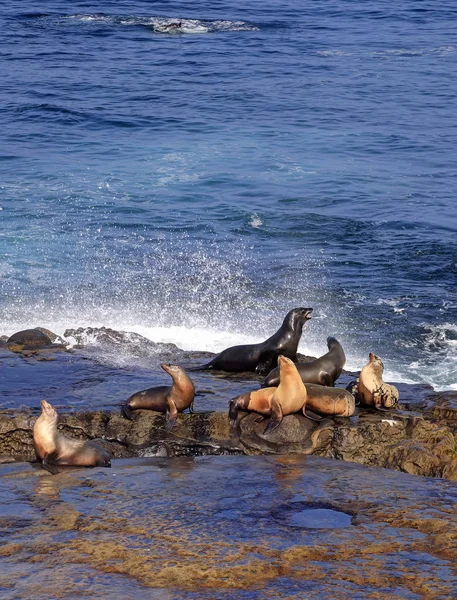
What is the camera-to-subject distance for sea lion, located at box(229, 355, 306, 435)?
28.2 ft

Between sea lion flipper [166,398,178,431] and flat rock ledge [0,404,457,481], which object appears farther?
sea lion flipper [166,398,178,431]

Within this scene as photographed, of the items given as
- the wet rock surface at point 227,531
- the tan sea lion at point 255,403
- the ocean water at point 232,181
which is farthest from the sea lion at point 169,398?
the ocean water at point 232,181

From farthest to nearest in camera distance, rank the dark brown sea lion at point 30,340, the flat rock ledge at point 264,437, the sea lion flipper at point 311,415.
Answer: the dark brown sea lion at point 30,340
the sea lion flipper at point 311,415
the flat rock ledge at point 264,437

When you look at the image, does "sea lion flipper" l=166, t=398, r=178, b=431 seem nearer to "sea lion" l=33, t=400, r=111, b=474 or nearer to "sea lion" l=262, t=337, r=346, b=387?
"sea lion" l=33, t=400, r=111, b=474

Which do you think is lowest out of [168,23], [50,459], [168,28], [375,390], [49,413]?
[50,459]

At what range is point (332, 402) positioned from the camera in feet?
28.9

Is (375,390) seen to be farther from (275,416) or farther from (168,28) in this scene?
(168,28)

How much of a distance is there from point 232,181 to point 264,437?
15567mm

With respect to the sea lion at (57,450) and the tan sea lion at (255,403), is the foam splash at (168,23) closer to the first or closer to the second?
the tan sea lion at (255,403)

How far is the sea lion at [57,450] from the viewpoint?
8.00 meters

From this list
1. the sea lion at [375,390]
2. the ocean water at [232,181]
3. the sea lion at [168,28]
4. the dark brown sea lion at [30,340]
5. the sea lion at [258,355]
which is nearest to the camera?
the sea lion at [375,390]

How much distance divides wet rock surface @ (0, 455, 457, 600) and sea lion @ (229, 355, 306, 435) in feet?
1.81

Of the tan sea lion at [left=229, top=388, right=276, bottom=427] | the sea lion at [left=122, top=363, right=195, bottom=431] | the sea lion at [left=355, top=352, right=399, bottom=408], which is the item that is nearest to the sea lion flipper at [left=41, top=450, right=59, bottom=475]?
the sea lion at [left=122, top=363, right=195, bottom=431]

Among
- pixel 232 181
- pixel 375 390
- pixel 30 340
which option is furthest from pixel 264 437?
pixel 232 181
